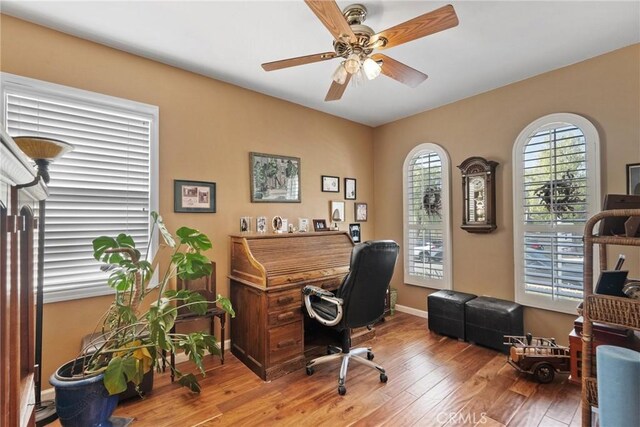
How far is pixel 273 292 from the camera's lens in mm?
2455

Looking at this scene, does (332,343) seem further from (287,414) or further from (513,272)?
(513,272)

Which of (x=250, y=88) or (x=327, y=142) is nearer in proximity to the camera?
(x=250, y=88)

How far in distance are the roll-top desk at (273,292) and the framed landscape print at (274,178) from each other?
0.58 metres

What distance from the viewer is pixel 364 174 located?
14.6 ft

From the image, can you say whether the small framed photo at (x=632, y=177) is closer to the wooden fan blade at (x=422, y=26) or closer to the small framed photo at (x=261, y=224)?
the wooden fan blade at (x=422, y=26)

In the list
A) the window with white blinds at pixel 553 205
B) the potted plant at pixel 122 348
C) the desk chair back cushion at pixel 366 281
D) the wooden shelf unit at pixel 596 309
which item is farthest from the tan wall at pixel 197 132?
the wooden shelf unit at pixel 596 309

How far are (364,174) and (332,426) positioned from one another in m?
3.30

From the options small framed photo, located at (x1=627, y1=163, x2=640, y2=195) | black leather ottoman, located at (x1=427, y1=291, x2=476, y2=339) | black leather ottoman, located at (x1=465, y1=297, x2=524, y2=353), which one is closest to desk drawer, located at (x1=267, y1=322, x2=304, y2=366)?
black leather ottoman, located at (x1=427, y1=291, x2=476, y2=339)

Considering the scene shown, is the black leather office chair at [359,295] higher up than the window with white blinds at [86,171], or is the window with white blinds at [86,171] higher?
the window with white blinds at [86,171]

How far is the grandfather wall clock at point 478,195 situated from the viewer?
3.23 metres

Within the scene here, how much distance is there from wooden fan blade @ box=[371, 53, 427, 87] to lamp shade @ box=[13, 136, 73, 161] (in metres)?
2.00

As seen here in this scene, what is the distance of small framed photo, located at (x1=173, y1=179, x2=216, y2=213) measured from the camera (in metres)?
2.72

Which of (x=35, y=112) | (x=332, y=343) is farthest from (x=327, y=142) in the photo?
(x=35, y=112)

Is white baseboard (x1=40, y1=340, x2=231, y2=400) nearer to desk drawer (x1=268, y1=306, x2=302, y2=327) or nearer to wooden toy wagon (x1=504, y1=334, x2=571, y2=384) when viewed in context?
desk drawer (x1=268, y1=306, x2=302, y2=327)
